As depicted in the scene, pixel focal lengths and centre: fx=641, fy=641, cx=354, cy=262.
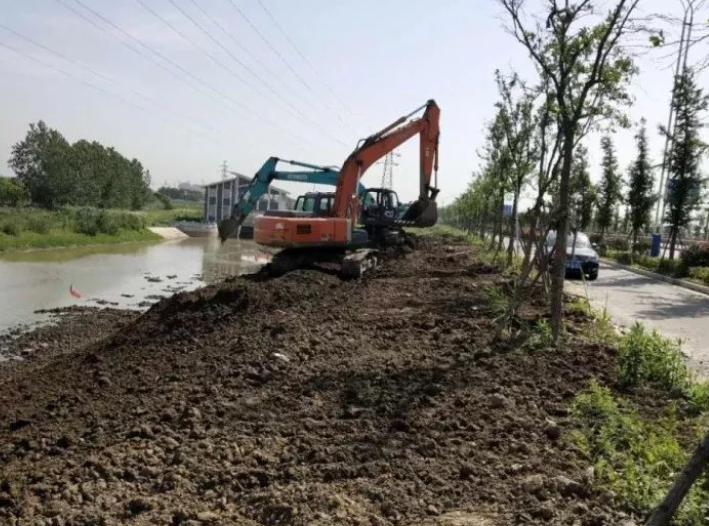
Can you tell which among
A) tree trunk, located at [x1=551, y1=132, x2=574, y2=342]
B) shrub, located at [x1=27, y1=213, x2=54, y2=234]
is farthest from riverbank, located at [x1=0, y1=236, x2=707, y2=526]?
shrub, located at [x1=27, y1=213, x2=54, y2=234]

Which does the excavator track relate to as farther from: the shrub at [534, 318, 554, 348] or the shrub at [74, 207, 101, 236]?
the shrub at [74, 207, 101, 236]

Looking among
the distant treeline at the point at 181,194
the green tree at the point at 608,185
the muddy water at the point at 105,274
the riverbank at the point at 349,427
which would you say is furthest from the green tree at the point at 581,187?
the distant treeline at the point at 181,194

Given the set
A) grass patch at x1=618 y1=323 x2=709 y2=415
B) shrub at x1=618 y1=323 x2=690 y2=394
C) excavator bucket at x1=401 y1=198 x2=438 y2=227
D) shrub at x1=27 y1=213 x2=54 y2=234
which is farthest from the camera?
shrub at x1=27 y1=213 x2=54 y2=234

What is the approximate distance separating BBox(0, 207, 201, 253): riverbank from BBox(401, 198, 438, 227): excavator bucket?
851 inches

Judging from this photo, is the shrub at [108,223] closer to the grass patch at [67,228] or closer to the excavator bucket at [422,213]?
the grass patch at [67,228]

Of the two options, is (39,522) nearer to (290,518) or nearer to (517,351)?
(290,518)

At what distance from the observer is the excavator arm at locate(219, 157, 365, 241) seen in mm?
17756

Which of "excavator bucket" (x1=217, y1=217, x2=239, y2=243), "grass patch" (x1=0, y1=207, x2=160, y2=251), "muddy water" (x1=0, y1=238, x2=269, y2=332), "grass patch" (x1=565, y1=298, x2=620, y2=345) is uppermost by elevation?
"excavator bucket" (x1=217, y1=217, x2=239, y2=243)

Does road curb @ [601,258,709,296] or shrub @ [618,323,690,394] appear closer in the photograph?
shrub @ [618,323,690,394]

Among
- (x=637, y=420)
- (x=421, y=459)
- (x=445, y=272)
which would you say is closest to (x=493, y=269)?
(x=445, y=272)

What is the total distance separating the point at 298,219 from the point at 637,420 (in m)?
10.8

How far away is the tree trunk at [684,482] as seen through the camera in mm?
2963

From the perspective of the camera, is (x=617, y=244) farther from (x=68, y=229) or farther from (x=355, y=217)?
(x=68, y=229)

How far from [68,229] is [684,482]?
1715 inches
